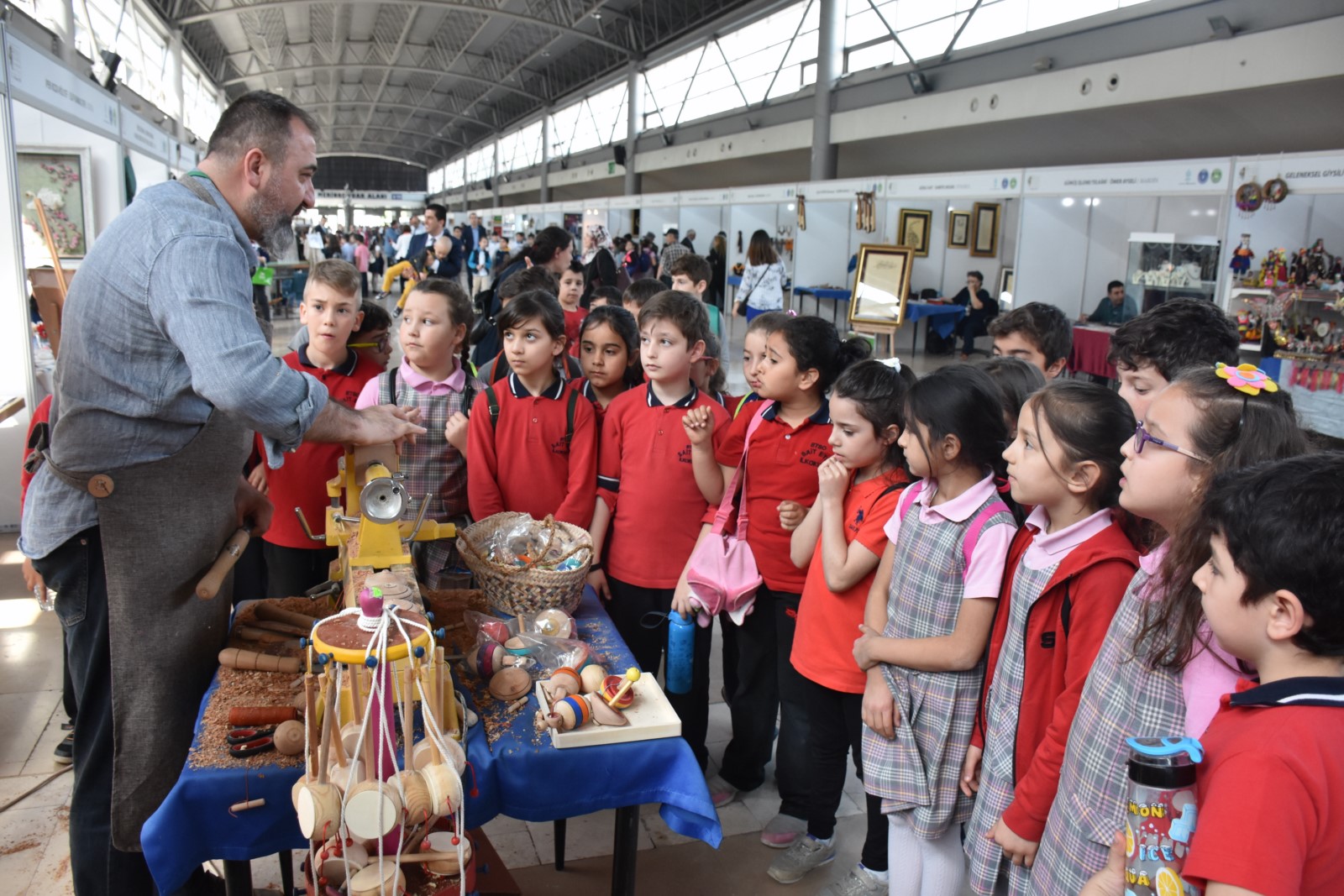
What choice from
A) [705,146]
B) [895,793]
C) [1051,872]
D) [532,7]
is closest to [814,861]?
[895,793]

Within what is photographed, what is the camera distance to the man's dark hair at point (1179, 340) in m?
2.20

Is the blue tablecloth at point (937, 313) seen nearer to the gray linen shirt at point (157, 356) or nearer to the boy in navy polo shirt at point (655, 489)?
the boy in navy polo shirt at point (655, 489)

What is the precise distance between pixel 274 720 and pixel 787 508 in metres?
A: 1.32

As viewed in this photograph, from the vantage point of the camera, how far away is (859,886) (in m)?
2.30

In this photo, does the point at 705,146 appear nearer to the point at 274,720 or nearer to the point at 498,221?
the point at 498,221

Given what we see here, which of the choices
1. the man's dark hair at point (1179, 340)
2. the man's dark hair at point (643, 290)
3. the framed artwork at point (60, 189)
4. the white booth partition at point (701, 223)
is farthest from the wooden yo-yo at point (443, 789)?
the white booth partition at point (701, 223)

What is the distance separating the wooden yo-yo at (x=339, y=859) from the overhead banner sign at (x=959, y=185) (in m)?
8.42

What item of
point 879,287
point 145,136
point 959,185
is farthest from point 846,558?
point 145,136

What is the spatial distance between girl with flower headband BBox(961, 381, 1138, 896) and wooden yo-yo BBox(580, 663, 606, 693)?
30.4 inches

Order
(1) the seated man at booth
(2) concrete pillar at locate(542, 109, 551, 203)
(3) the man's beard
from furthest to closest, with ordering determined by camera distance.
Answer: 1. (2) concrete pillar at locate(542, 109, 551, 203)
2. (1) the seated man at booth
3. (3) the man's beard

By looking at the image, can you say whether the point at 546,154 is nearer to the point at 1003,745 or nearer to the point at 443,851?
the point at 1003,745

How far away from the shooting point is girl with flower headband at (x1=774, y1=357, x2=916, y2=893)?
82.7 inches

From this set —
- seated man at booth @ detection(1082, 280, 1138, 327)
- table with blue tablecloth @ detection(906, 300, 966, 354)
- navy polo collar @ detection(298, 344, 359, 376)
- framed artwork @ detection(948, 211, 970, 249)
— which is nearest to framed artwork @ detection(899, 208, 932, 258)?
framed artwork @ detection(948, 211, 970, 249)

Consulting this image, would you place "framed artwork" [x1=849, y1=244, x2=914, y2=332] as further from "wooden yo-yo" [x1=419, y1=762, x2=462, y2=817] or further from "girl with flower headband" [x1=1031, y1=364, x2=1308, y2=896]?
"wooden yo-yo" [x1=419, y1=762, x2=462, y2=817]
